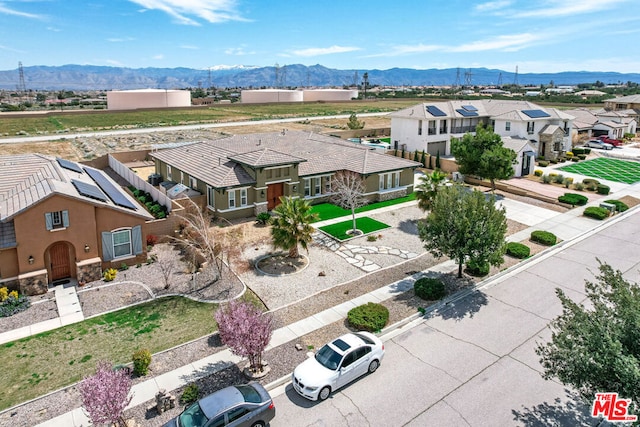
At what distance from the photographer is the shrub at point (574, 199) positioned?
38.8 meters

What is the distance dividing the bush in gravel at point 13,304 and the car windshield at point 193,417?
12243mm

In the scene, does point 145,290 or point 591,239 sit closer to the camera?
point 145,290

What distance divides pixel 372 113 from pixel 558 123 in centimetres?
6128

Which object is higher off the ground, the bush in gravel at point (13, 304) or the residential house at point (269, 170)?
the residential house at point (269, 170)

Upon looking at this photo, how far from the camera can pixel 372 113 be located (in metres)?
116

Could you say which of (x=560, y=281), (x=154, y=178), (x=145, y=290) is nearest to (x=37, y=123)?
(x=154, y=178)

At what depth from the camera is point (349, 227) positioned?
32.6 m

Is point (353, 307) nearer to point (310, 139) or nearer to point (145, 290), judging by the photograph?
point (145, 290)

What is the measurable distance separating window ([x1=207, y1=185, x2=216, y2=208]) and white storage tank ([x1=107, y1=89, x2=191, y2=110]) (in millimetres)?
101000

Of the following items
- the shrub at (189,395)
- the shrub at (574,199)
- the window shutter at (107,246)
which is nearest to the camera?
the shrub at (189,395)

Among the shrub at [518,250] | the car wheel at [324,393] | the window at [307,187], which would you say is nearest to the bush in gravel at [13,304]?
the car wheel at [324,393]

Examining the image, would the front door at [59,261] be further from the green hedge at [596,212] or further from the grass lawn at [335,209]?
the green hedge at [596,212]

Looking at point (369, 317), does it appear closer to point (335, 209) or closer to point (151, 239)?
point (151, 239)

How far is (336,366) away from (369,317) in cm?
443
